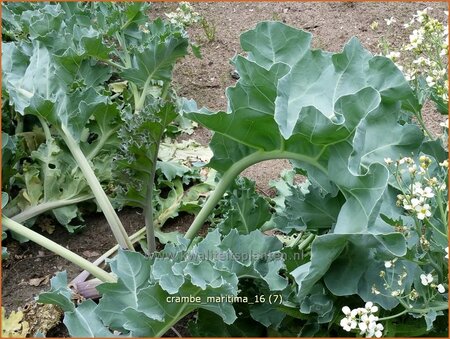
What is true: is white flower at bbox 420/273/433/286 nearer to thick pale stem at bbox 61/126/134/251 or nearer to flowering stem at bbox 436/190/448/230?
flowering stem at bbox 436/190/448/230

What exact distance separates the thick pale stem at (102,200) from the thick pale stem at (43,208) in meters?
0.34

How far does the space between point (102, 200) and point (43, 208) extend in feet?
1.51

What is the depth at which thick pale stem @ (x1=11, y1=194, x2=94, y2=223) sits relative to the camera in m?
3.01

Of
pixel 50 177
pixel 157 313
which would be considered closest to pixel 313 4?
pixel 50 177

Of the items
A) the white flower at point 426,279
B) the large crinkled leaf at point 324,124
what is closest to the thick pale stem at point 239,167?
the large crinkled leaf at point 324,124

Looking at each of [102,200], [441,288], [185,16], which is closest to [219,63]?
[185,16]

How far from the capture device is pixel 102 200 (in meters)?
2.73

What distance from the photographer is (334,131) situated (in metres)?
2.06

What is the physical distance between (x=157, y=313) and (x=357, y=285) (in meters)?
0.65

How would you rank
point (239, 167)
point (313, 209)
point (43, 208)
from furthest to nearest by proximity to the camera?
point (43, 208)
point (239, 167)
point (313, 209)

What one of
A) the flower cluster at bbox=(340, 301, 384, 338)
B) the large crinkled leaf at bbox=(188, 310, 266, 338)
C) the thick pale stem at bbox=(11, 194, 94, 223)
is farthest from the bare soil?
the flower cluster at bbox=(340, 301, 384, 338)

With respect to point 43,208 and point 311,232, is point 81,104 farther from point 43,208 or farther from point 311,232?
point 311,232

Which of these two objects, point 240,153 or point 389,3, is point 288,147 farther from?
point 389,3

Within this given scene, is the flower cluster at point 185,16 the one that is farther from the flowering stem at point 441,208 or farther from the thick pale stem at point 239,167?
the flowering stem at point 441,208
